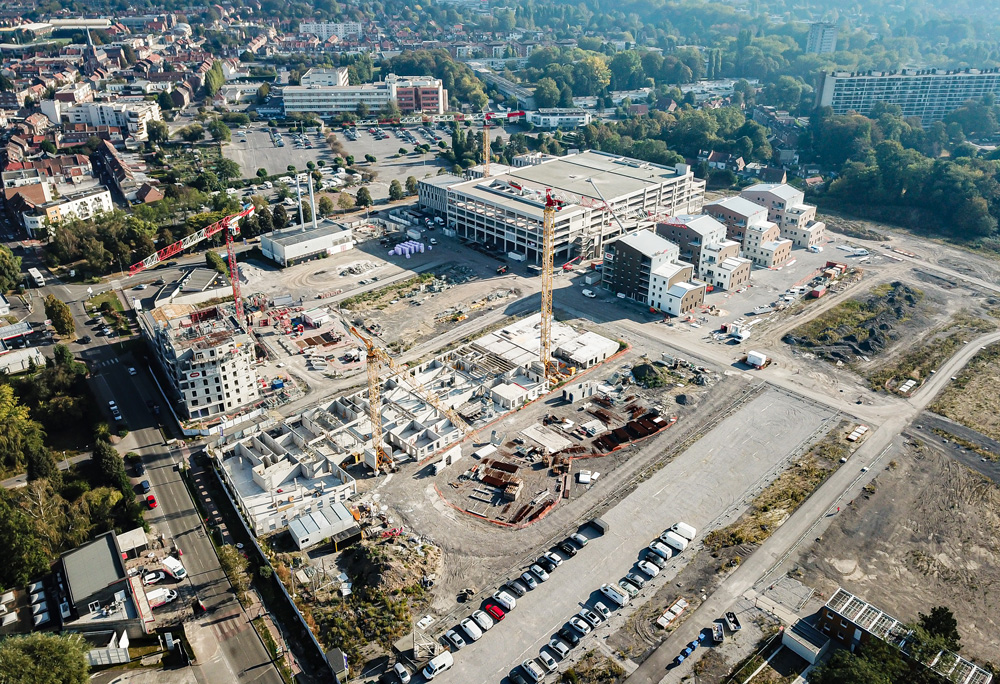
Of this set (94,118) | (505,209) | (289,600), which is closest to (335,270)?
(505,209)

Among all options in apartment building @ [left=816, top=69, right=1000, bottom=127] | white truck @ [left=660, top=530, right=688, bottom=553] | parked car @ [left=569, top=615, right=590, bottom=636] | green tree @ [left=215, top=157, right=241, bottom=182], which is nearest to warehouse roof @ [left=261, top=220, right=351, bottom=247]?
green tree @ [left=215, top=157, right=241, bottom=182]

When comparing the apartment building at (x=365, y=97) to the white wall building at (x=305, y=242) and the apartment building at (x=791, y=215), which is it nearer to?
the white wall building at (x=305, y=242)

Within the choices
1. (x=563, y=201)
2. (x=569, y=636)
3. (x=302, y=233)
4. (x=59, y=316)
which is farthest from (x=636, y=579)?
(x=302, y=233)

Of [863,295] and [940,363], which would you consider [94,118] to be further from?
[940,363]

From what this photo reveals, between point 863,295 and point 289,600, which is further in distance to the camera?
point 863,295

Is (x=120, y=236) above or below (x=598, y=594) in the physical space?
above

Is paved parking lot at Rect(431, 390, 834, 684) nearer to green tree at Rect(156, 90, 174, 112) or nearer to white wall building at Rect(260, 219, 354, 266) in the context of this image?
white wall building at Rect(260, 219, 354, 266)
